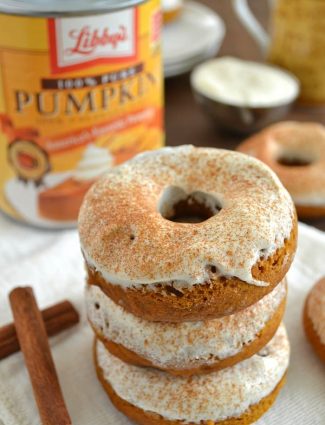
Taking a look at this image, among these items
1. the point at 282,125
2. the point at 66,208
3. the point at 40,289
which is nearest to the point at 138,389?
the point at 40,289

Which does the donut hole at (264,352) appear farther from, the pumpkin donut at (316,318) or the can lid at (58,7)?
the can lid at (58,7)

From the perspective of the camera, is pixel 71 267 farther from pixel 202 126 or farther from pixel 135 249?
pixel 202 126

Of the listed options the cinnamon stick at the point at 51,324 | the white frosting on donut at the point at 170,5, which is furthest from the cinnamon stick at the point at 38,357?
the white frosting on donut at the point at 170,5

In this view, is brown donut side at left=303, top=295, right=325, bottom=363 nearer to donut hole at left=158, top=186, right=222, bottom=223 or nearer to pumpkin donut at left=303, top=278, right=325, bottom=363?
pumpkin donut at left=303, top=278, right=325, bottom=363

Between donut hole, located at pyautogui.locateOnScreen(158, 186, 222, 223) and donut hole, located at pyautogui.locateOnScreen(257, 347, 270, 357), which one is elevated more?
donut hole, located at pyautogui.locateOnScreen(158, 186, 222, 223)

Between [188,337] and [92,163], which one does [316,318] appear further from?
[92,163]

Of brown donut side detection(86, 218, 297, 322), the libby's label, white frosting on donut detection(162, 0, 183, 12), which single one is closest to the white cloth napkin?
brown donut side detection(86, 218, 297, 322)
